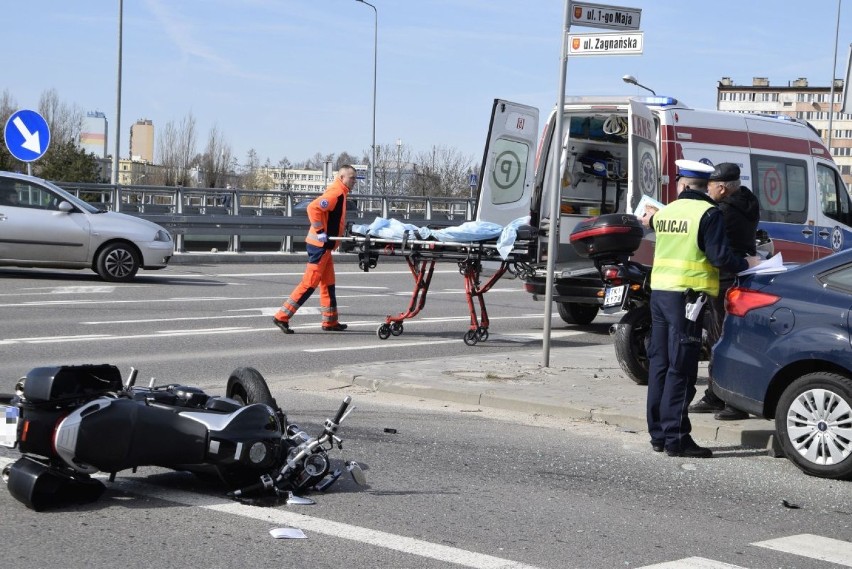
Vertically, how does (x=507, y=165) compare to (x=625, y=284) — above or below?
above

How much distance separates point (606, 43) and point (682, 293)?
3.50m

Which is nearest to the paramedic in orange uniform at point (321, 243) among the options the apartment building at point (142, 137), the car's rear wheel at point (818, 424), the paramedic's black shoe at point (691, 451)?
the paramedic's black shoe at point (691, 451)

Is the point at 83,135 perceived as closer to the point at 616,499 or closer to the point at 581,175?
the point at 581,175

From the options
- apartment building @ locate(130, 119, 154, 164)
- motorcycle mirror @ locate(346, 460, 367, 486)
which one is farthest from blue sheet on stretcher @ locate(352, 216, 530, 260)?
apartment building @ locate(130, 119, 154, 164)

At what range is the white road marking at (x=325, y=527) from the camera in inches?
195

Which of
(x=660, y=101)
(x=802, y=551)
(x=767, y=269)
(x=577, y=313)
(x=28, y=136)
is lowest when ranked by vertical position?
(x=802, y=551)

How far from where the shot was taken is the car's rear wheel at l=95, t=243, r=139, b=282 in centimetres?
1878

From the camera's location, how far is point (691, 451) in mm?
7523

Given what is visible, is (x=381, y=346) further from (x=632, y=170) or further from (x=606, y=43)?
(x=606, y=43)

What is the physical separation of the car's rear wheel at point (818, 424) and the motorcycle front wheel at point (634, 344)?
9.33 feet

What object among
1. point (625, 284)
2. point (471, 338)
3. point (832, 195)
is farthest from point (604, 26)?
point (832, 195)

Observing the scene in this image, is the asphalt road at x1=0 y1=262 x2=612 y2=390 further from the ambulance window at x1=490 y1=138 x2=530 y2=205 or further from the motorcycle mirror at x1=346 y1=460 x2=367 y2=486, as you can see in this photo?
the motorcycle mirror at x1=346 y1=460 x2=367 y2=486

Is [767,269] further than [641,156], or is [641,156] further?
[641,156]

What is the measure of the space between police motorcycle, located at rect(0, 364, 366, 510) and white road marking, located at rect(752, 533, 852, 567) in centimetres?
212
